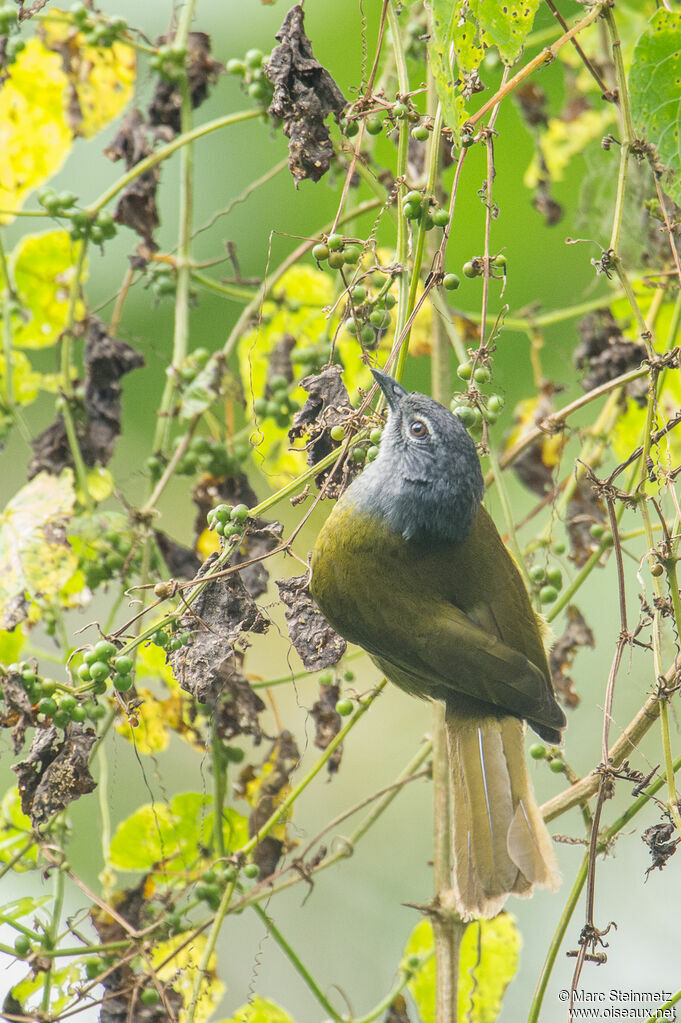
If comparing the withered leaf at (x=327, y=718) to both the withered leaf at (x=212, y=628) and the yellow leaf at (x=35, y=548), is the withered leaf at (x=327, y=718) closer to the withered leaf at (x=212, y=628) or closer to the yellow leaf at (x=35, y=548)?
the withered leaf at (x=212, y=628)

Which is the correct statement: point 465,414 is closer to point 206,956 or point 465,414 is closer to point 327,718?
point 327,718

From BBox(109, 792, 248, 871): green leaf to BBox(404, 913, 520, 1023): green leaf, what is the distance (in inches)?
21.8

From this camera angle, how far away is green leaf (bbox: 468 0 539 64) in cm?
197

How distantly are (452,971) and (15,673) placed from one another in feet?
3.71

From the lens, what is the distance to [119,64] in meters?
3.09


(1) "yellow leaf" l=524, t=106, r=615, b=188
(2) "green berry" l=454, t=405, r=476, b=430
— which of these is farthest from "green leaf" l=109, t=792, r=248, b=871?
(1) "yellow leaf" l=524, t=106, r=615, b=188

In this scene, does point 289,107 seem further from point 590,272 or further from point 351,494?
point 590,272

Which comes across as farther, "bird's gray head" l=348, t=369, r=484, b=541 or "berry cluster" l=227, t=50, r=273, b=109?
"berry cluster" l=227, t=50, r=273, b=109

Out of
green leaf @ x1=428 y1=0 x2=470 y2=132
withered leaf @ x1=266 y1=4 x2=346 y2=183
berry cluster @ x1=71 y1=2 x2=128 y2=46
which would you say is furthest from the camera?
berry cluster @ x1=71 y1=2 x2=128 y2=46

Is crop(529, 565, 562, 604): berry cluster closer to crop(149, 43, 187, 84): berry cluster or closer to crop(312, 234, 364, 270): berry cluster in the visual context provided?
crop(312, 234, 364, 270): berry cluster

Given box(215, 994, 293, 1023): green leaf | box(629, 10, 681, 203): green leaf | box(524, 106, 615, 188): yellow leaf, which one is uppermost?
box(524, 106, 615, 188): yellow leaf

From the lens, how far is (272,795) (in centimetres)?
273

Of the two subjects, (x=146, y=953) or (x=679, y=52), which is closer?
(x=679, y=52)

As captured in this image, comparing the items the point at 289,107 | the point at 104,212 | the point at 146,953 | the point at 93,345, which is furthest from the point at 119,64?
the point at 146,953
